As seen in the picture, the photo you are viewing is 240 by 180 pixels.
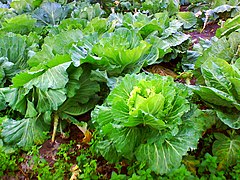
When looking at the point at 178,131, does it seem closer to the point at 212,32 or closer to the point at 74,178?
the point at 74,178

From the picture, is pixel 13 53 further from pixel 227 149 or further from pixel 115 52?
pixel 227 149

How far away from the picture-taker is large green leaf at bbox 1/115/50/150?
2627 mm

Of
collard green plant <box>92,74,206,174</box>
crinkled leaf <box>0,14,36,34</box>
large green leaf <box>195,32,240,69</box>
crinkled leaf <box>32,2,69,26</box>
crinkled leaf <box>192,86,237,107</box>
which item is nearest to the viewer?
collard green plant <box>92,74,206,174</box>

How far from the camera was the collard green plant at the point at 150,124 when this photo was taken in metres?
2.03

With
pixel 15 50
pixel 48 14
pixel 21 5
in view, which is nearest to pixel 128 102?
pixel 15 50

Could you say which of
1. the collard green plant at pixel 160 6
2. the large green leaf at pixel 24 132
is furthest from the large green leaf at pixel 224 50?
the collard green plant at pixel 160 6

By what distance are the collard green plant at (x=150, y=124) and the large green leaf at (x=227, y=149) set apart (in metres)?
0.26

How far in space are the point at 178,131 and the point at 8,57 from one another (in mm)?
2041

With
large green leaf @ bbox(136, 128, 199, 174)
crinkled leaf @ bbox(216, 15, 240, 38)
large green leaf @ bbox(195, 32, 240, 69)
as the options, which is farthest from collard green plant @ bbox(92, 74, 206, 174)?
crinkled leaf @ bbox(216, 15, 240, 38)

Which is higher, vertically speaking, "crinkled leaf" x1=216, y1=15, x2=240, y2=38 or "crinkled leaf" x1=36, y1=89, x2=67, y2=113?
"crinkled leaf" x1=216, y1=15, x2=240, y2=38

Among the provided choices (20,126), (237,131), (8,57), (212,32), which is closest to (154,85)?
(237,131)

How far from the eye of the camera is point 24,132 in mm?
2658

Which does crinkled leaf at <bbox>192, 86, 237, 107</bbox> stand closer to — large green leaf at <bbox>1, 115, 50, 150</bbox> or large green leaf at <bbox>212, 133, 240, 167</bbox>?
large green leaf at <bbox>212, 133, 240, 167</bbox>

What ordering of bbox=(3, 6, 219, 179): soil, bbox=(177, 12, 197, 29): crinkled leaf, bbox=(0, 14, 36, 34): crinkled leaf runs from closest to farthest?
bbox=(3, 6, 219, 179): soil, bbox=(0, 14, 36, 34): crinkled leaf, bbox=(177, 12, 197, 29): crinkled leaf
